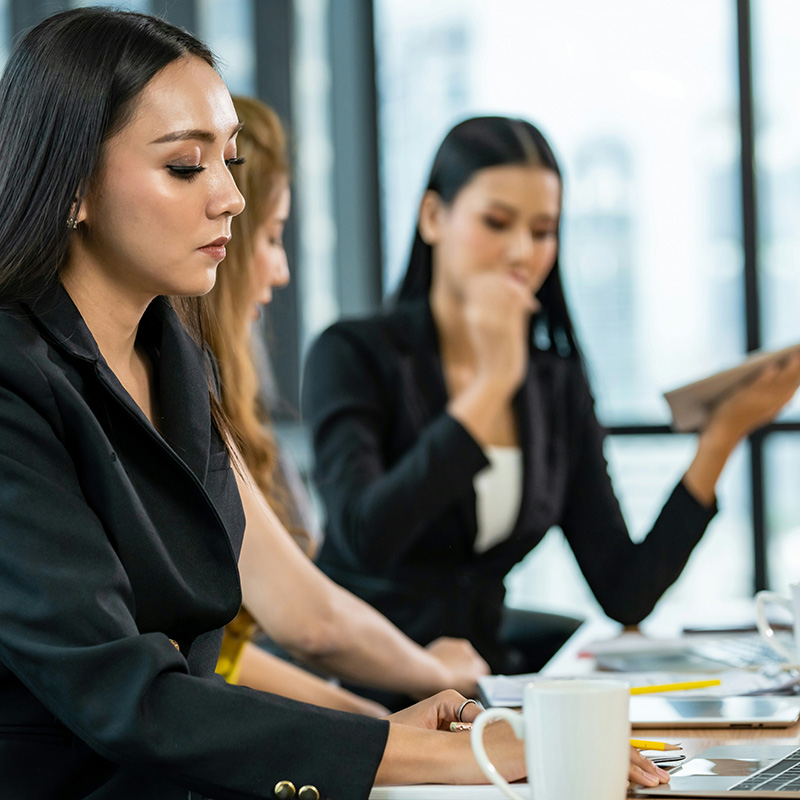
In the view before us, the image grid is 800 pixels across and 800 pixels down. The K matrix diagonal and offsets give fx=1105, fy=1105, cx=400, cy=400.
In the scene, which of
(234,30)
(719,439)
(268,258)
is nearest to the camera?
(719,439)

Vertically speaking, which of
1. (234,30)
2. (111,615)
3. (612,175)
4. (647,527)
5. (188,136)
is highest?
(234,30)

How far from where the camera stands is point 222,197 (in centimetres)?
92

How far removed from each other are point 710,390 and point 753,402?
0.21 feet

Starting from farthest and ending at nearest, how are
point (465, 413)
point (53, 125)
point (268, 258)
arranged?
1. point (465, 413)
2. point (268, 258)
3. point (53, 125)

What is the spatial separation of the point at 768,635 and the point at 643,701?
0.50ft

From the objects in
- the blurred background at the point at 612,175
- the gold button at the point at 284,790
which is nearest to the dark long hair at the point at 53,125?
the gold button at the point at 284,790

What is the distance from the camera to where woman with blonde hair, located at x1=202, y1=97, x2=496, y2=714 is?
1282mm

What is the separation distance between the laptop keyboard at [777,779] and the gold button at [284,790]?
0.94ft

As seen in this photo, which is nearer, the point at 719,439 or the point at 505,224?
the point at 719,439

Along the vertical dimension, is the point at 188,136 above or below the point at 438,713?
above

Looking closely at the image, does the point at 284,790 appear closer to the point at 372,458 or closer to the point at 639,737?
the point at 639,737

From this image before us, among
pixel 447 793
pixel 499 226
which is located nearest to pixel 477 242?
pixel 499 226

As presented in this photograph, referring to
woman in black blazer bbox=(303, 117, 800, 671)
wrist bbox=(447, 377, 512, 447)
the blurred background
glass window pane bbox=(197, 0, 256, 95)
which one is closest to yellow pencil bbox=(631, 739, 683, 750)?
woman in black blazer bbox=(303, 117, 800, 671)

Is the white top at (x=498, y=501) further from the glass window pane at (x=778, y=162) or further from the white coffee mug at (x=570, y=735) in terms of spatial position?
the glass window pane at (x=778, y=162)
